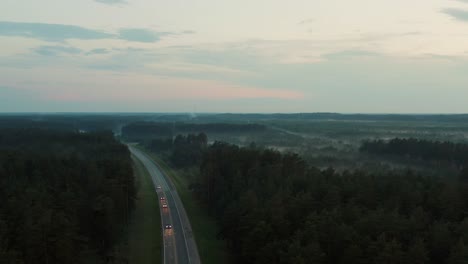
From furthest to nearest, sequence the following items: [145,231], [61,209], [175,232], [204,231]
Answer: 1. [204,231]
2. [145,231]
3. [175,232]
4. [61,209]

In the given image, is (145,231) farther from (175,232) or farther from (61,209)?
(61,209)

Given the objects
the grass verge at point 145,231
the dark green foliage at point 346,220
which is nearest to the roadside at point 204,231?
the dark green foliage at point 346,220

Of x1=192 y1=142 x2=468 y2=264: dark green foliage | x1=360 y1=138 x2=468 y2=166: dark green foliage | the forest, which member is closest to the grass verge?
the forest

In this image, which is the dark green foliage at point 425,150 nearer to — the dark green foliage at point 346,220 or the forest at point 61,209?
the dark green foliage at point 346,220

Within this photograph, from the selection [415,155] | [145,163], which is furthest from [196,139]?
[415,155]

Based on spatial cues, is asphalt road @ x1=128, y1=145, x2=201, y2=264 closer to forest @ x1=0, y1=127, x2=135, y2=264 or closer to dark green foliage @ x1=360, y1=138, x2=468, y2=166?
forest @ x1=0, y1=127, x2=135, y2=264

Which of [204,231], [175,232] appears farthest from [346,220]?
[175,232]

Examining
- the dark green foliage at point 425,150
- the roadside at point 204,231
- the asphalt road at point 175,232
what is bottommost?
the roadside at point 204,231
